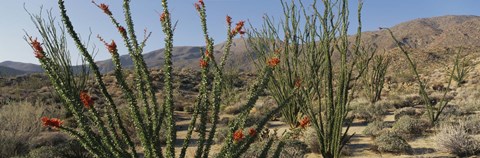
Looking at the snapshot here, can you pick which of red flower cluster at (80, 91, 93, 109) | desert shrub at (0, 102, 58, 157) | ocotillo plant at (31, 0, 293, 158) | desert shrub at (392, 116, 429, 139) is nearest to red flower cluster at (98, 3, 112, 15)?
ocotillo plant at (31, 0, 293, 158)

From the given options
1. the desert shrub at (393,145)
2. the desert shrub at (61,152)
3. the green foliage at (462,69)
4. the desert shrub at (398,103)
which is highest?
the green foliage at (462,69)

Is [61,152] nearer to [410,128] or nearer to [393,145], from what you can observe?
[393,145]

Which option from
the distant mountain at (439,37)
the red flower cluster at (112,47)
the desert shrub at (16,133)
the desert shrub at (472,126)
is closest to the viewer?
the red flower cluster at (112,47)

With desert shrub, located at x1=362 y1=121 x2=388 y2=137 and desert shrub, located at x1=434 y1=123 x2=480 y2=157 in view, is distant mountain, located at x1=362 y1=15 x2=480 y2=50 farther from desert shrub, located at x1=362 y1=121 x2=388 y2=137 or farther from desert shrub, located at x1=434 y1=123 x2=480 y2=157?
desert shrub, located at x1=434 y1=123 x2=480 y2=157

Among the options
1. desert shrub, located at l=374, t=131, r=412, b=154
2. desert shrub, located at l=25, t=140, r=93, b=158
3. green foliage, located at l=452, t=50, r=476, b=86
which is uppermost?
green foliage, located at l=452, t=50, r=476, b=86

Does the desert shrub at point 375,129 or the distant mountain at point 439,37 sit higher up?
the distant mountain at point 439,37

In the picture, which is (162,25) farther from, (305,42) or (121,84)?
(305,42)

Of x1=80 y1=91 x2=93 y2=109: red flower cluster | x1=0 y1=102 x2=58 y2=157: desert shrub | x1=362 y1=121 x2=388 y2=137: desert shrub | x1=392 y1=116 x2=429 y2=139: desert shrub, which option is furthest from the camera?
x1=362 y1=121 x2=388 y2=137: desert shrub

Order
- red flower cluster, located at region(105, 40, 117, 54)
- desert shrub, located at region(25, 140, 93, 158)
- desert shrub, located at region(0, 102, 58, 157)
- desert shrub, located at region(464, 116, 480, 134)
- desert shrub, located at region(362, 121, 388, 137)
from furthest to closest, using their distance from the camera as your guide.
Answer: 1. desert shrub, located at region(362, 121, 388, 137)
2. desert shrub, located at region(464, 116, 480, 134)
3. desert shrub, located at region(0, 102, 58, 157)
4. desert shrub, located at region(25, 140, 93, 158)
5. red flower cluster, located at region(105, 40, 117, 54)

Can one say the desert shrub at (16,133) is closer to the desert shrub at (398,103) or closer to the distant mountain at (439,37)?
the desert shrub at (398,103)

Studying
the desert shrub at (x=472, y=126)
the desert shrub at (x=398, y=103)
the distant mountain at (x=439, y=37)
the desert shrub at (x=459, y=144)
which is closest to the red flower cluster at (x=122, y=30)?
the desert shrub at (x=459, y=144)

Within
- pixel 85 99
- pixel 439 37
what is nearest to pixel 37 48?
pixel 85 99

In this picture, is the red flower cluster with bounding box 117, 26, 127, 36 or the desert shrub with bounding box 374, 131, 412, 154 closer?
the red flower cluster with bounding box 117, 26, 127, 36

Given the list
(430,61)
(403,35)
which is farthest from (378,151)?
(403,35)
